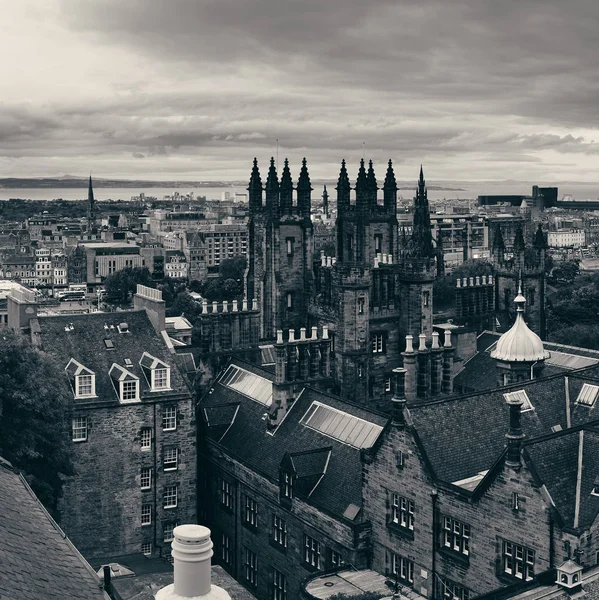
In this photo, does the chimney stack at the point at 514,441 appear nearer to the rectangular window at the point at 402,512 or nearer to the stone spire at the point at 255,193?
the rectangular window at the point at 402,512

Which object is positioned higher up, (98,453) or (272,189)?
(272,189)

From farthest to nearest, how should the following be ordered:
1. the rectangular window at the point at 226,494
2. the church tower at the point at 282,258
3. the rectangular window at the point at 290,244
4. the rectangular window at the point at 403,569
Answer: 1. the rectangular window at the point at 290,244
2. the church tower at the point at 282,258
3. the rectangular window at the point at 226,494
4. the rectangular window at the point at 403,569

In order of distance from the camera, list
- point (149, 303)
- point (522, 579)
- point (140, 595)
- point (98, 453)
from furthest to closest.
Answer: point (149, 303)
point (98, 453)
point (140, 595)
point (522, 579)

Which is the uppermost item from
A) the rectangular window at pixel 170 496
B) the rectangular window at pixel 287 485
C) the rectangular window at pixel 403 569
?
the rectangular window at pixel 287 485

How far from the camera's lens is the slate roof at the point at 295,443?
1909 inches

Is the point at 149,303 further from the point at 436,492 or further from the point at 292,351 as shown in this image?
the point at 436,492

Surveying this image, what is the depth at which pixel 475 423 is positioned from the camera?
149 feet

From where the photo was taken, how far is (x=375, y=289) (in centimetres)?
6712

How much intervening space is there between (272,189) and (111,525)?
1201 inches

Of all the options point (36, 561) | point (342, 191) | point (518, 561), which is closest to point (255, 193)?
point (342, 191)

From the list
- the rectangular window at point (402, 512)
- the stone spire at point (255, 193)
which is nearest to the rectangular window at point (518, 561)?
the rectangular window at point (402, 512)

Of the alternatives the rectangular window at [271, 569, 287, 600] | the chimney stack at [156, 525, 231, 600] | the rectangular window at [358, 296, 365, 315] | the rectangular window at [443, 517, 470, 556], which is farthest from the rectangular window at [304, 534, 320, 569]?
the chimney stack at [156, 525, 231, 600]

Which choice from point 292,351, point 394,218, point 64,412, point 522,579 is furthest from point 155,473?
point 394,218

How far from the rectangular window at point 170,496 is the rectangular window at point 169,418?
3.60 metres
